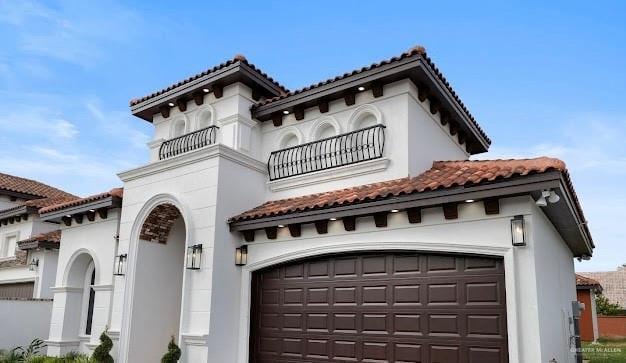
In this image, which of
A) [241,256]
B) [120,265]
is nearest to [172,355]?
[241,256]

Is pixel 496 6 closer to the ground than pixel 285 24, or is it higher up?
closer to the ground

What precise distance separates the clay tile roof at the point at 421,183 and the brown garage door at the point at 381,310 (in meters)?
1.10

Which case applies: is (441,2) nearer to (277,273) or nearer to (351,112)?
(351,112)

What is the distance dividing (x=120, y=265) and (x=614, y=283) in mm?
41788

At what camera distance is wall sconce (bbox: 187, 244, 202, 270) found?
9.59m

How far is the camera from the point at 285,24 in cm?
1656

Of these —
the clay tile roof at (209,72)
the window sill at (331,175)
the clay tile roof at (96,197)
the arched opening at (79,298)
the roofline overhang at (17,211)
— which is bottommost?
the arched opening at (79,298)

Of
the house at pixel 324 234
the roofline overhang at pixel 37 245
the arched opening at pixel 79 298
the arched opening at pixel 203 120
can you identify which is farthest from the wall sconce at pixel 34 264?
the arched opening at pixel 203 120

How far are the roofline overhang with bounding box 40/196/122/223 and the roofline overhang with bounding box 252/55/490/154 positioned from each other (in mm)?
4059

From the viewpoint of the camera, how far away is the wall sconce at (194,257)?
9594 millimetres

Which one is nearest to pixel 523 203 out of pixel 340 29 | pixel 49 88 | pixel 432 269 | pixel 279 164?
pixel 432 269

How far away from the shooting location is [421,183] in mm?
8188

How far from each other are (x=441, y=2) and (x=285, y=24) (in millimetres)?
6118

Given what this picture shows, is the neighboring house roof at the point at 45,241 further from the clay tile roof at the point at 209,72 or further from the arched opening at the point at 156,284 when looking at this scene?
the arched opening at the point at 156,284
